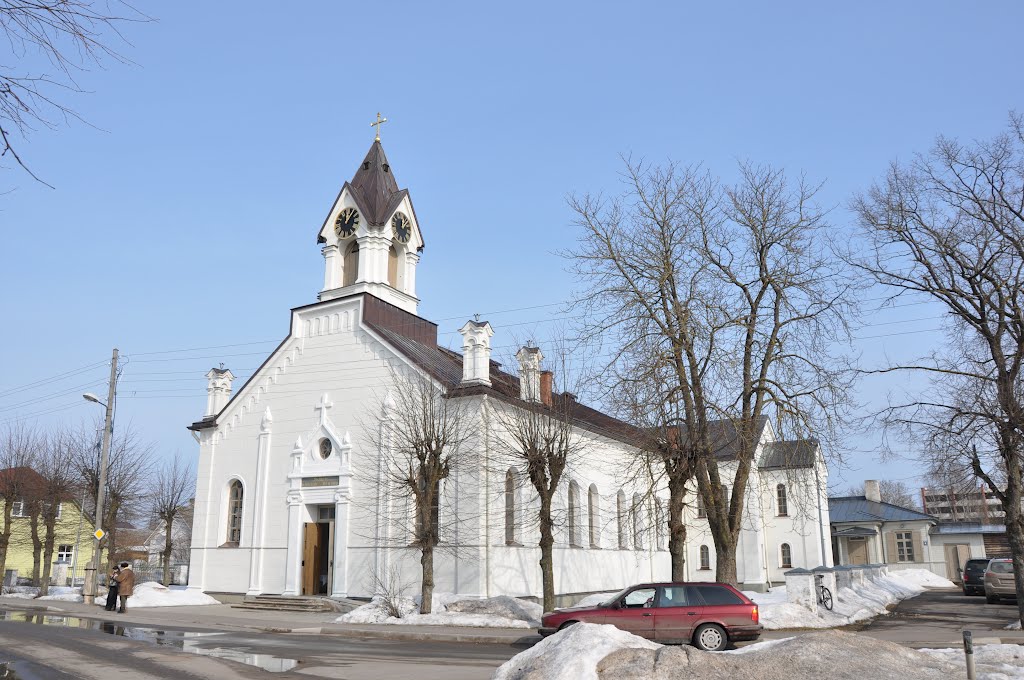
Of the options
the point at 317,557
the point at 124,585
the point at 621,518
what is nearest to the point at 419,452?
the point at 317,557

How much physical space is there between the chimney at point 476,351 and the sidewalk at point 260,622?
9049mm

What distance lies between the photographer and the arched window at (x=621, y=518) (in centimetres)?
3631

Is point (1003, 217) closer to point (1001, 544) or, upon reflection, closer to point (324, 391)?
point (324, 391)

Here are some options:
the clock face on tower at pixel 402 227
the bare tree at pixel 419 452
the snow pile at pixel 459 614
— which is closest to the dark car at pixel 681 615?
the snow pile at pixel 459 614

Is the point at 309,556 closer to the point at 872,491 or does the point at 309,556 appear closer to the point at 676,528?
the point at 676,528

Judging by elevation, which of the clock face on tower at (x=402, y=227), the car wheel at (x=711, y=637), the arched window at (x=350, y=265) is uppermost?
the clock face on tower at (x=402, y=227)

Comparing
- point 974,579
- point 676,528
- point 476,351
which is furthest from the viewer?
point 974,579

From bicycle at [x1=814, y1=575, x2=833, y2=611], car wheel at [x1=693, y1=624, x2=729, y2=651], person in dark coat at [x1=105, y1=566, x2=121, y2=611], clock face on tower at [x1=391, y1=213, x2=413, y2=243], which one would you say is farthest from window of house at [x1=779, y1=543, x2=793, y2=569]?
person in dark coat at [x1=105, y1=566, x2=121, y2=611]

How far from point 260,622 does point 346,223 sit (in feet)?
57.2

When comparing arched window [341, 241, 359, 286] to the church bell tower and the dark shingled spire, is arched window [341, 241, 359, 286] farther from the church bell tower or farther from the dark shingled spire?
the dark shingled spire

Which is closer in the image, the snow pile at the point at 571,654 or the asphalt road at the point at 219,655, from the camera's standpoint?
the snow pile at the point at 571,654

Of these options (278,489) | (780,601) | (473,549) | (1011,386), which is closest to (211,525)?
(278,489)

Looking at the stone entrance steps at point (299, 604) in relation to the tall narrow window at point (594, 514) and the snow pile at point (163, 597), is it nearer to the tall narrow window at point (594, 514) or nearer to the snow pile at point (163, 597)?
the snow pile at point (163, 597)

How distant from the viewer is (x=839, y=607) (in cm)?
2350
